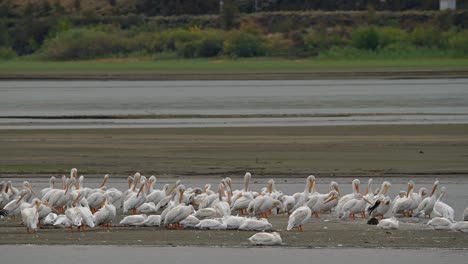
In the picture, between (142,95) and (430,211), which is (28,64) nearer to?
(142,95)

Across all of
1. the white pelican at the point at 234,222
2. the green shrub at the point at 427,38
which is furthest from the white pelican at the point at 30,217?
the green shrub at the point at 427,38

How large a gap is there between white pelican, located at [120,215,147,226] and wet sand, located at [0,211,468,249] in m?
0.11

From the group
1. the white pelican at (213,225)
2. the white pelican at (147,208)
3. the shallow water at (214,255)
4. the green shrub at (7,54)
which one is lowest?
the green shrub at (7,54)

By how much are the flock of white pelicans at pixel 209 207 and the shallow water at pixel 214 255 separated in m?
0.55

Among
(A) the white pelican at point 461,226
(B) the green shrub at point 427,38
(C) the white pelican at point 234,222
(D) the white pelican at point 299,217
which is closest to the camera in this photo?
(A) the white pelican at point 461,226

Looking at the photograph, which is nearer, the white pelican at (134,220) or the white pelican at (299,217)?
the white pelican at (299,217)

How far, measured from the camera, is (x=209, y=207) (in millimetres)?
16734

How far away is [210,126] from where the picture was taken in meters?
31.4

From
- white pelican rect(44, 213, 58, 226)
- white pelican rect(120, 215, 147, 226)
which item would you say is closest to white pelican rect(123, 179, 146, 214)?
white pelican rect(120, 215, 147, 226)

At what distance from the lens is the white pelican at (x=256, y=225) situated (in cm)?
1547

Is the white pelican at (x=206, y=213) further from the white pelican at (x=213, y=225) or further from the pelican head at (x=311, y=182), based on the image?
the pelican head at (x=311, y=182)

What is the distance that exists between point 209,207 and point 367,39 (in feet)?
205

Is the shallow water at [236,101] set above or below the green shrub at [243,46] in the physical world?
above

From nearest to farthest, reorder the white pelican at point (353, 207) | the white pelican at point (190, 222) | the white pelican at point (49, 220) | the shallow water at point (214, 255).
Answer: the shallow water at point (214, 255), the white pelican at point (190, 222), the white pelican at point (49, 220), the white pelican at point (353, 207)
